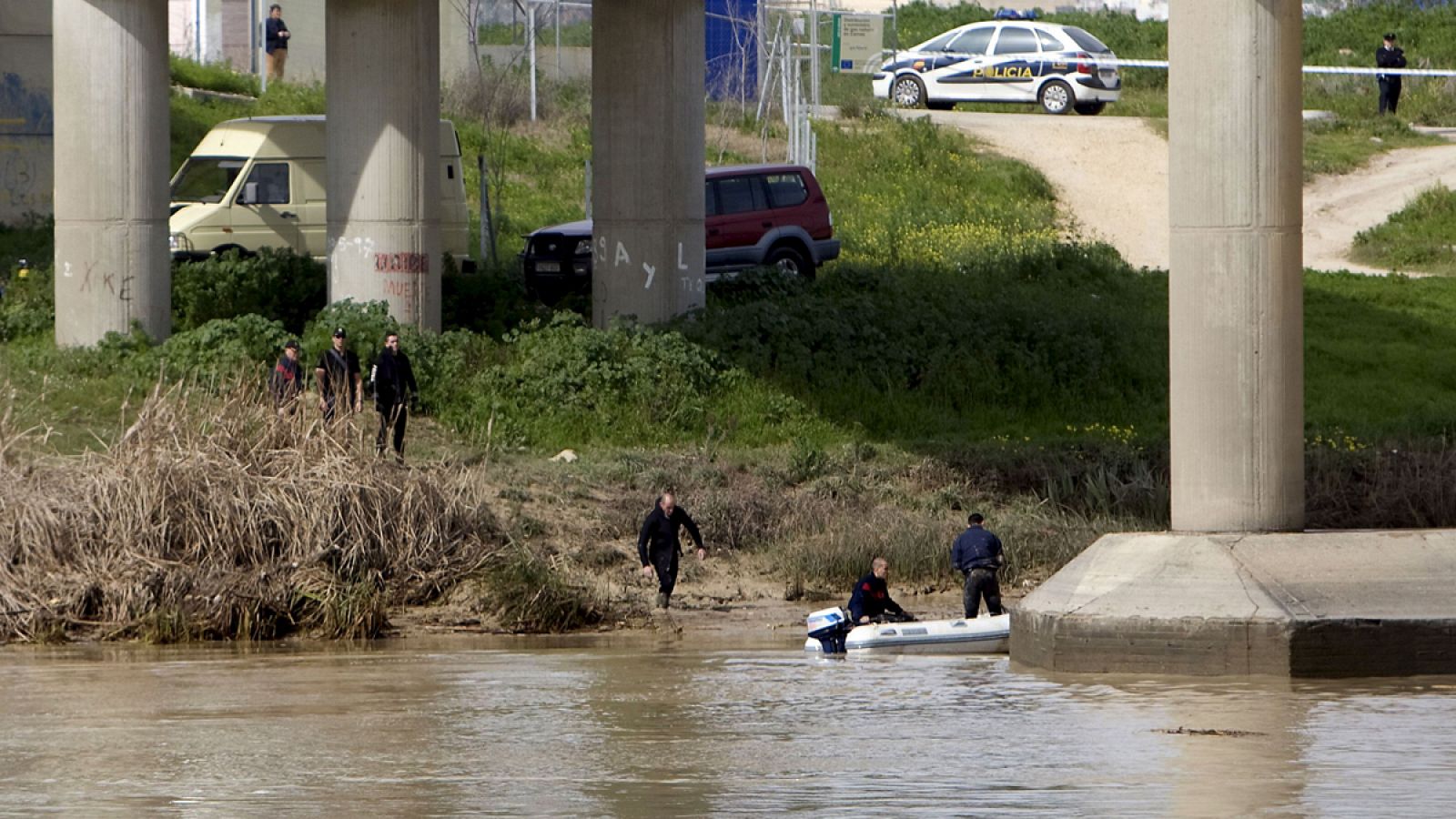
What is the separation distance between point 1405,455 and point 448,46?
87.7 feet

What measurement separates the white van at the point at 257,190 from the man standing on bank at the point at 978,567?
12449mm

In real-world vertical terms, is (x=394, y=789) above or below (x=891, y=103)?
below

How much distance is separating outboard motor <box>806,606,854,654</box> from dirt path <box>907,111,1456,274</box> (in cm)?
2006

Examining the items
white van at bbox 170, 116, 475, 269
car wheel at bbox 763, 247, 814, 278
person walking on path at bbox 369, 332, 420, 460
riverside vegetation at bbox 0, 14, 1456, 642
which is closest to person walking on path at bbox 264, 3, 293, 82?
riverside vegetation at bbox 0, 14, 1456, 642

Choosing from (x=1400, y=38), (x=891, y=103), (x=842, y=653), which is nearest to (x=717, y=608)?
(x=842, y=653)

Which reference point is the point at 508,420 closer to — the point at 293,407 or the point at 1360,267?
the point at 293,407

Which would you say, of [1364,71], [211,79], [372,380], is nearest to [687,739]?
[372,380]

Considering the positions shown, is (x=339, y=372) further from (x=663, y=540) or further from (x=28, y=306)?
(x=28, y=306)

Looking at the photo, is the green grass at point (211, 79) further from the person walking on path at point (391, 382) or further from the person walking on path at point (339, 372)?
the person walking on path at point (339, 372)

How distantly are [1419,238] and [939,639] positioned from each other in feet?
72.4

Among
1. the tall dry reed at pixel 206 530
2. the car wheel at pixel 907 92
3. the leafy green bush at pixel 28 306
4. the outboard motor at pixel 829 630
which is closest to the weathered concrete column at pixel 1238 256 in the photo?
the outboard motor at pixel 829 630

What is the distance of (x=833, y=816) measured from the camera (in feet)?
37.1

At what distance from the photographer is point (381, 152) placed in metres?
25.9

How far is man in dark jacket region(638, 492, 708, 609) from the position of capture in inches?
766
